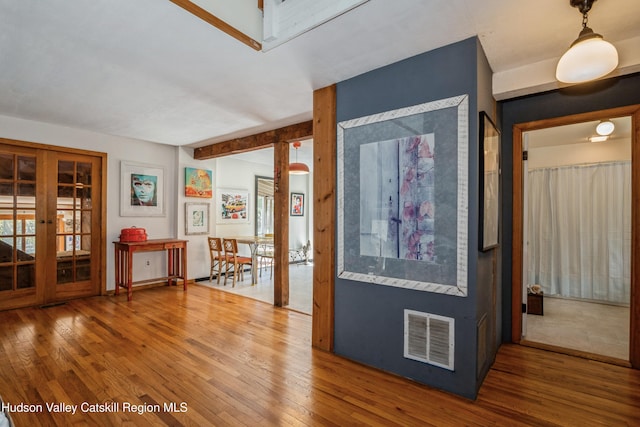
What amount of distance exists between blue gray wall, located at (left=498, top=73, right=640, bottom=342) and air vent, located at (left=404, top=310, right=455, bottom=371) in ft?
4.16

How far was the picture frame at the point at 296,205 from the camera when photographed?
792cm

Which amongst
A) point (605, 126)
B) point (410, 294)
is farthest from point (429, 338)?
point (605, 126)

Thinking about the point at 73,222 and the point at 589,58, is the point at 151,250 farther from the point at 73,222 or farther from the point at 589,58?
the point at 589,58

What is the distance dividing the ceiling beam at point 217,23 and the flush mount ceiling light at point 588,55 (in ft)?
6.25

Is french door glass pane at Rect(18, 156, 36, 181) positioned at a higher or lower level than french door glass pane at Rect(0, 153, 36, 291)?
higher

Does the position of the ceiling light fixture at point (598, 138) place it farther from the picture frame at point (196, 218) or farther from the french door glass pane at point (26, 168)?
the french door glass pane at point (26, 168)

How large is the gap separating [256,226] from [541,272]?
5422 mm

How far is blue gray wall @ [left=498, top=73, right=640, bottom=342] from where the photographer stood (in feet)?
7.91

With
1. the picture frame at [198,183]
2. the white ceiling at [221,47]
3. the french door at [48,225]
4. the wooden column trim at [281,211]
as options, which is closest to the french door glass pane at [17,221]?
the french door at [48,225]

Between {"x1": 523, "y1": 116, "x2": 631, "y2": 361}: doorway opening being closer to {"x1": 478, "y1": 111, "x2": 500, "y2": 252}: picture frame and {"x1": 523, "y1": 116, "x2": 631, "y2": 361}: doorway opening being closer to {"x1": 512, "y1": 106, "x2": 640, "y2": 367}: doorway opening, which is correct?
{"x1": 512, "y1": 106, "x2": 640, "y2": 367}: doorway opening

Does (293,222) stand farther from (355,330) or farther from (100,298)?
(355,330)

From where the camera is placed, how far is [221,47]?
214 cm

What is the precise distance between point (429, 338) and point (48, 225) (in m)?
4.92

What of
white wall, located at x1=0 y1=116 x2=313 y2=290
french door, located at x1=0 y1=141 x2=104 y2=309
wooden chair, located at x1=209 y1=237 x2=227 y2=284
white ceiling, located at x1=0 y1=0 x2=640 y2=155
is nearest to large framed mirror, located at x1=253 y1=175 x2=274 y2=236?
white wall, located at x1=0 y1=116 x2=313 y2=290
